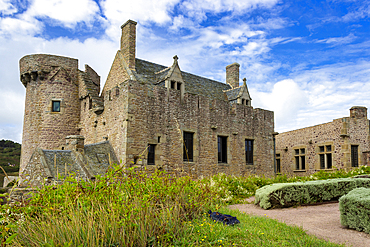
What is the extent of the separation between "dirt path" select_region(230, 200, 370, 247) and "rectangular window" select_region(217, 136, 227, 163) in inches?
236

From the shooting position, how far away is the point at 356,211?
6.27 meters

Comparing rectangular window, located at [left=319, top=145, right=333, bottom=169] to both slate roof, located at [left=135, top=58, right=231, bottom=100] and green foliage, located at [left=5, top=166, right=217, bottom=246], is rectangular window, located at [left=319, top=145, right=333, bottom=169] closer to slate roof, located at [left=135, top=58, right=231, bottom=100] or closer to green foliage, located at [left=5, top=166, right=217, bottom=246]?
slate roof, located at [left=135, top=58, right=231, bottom=100]

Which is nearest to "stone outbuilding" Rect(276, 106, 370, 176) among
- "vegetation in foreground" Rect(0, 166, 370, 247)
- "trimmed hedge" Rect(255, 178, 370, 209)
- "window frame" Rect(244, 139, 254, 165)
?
"window frame" Rect(244, 139, 254, 165)

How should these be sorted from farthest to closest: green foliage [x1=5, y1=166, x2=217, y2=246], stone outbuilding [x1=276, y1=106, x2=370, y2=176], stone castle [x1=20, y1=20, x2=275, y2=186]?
stone outbuilding [x1=276, y1=106, x2=370, y2=176] < stone castle [x1=20, y1=20, x2=275, y2=186] < green foliage [x1=5, y1=166, x2=217, y2=246]

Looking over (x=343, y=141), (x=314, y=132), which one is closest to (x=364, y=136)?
(x=343, y=141)

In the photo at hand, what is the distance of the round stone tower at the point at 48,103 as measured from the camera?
16.7 metres

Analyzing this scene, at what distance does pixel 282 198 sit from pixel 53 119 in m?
13.6

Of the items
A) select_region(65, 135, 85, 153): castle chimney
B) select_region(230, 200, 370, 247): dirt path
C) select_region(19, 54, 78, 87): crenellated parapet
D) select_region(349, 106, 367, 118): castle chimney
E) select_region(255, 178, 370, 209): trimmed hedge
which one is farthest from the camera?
select_region(349, 106, 367, 118): castle chimney

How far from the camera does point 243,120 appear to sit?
670 inches

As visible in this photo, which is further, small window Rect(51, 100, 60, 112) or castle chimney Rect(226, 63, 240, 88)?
castle chimney Rect(226, 63, 240, 88)

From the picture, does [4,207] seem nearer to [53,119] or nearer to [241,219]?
[241,219]

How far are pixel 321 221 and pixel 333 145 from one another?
14457mm

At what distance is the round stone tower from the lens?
16672 millimetres

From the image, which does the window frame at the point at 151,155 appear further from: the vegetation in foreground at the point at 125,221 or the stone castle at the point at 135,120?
the vegetation in foreground at the point at 125,221
